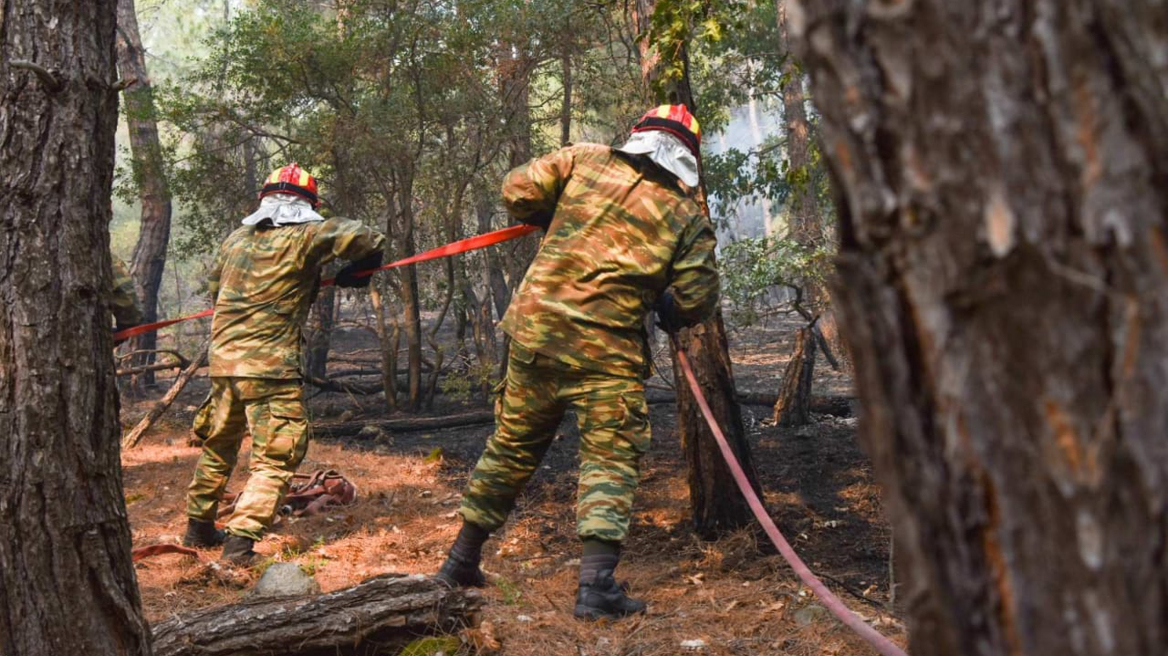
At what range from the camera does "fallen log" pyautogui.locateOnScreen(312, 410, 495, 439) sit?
9766mm

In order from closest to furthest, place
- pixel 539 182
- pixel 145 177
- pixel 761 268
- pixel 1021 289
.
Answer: pixel 1021 289 < pixel 539 182 < pixel 761 268 < pixel 145 177

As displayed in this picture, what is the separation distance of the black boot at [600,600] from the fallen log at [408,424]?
556 centimetres

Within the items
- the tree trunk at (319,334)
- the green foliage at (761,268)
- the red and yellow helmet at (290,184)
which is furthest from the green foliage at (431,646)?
the tree trunk at (319,334)

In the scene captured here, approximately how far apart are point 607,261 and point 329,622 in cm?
178

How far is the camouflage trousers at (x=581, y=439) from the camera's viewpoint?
4.26m

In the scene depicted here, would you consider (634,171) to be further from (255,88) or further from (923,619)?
(255,88)

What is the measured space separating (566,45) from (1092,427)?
11.0 m

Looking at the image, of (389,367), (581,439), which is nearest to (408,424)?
(389,367)

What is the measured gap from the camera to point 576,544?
18.8ft

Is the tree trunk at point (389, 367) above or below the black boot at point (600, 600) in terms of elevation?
above

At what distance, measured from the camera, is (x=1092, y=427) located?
899mm

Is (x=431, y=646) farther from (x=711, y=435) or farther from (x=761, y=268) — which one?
(x=761, y=268)

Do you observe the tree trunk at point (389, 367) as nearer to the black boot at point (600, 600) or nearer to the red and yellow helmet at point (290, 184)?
the red and yellow helmet at point (290, 184)

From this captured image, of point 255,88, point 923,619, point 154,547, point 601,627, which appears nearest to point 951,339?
point 923,619
